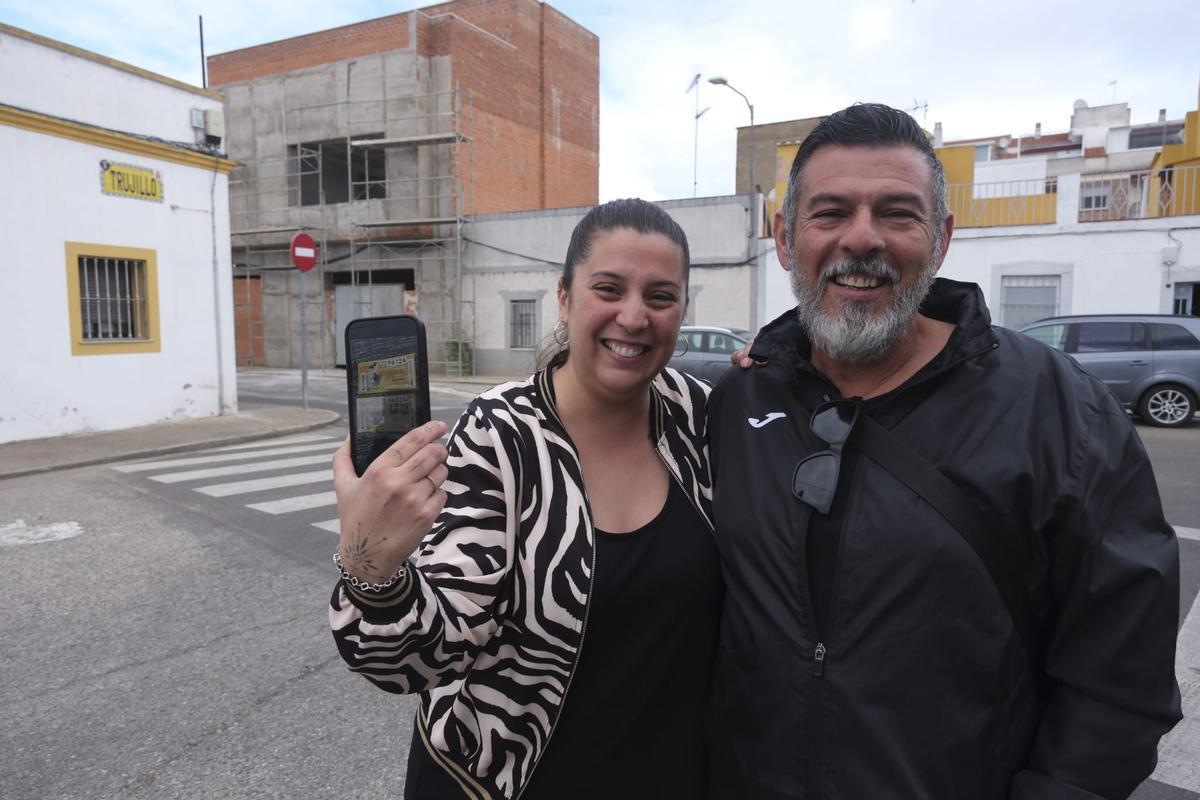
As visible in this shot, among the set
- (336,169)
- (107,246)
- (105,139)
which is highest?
(336,169)

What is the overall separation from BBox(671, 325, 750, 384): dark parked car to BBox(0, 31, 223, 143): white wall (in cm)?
932

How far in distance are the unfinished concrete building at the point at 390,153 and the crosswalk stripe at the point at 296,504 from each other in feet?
52.9

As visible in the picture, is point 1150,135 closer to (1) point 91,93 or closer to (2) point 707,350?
(2) point 707,350

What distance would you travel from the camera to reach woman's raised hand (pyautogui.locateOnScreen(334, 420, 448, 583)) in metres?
1.31

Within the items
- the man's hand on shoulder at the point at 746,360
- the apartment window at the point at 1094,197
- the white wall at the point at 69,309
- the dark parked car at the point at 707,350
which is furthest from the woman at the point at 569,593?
the apartment window at the point at 1094,197

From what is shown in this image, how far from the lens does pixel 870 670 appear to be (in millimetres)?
1475

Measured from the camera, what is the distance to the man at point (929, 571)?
1.41m

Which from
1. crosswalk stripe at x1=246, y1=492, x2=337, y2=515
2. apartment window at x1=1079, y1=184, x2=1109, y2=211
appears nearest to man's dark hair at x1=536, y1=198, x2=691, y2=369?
crosswalk stripe at x1=246, y1=492, x2=337, y2=515

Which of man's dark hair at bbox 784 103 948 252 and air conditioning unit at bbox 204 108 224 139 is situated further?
air conditioning unit at bbox 204 108 224 139

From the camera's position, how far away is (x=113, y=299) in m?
12.1

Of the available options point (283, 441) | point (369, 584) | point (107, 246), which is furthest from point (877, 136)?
point (107, 246)

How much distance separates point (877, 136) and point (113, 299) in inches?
524

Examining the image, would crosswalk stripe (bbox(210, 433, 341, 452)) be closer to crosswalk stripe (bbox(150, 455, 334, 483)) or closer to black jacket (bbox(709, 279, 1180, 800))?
crosswalk stripe (bbox(150, 455, 334, 483))

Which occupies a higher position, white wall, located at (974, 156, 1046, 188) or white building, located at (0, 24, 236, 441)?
white wall, located at (974, 156, 1046, 188)
